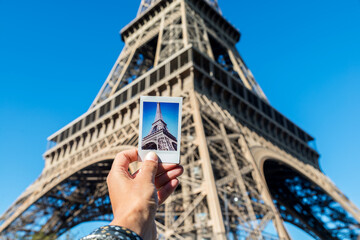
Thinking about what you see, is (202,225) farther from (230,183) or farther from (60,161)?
(60,161)

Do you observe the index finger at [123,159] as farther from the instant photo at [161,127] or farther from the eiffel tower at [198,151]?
the eiffel tower at [198,151]

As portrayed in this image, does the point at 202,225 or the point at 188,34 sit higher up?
the point at 188,34

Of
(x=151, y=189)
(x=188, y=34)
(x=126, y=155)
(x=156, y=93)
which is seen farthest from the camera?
(x=188, y=34)

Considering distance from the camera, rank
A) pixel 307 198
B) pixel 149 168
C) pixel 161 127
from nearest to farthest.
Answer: pixel 149 168
pixel 161 127
pixel 307 198

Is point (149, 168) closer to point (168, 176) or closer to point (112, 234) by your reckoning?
point (168, 176)

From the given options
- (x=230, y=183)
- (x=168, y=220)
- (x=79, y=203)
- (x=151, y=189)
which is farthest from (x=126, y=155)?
(x=79, y=203)

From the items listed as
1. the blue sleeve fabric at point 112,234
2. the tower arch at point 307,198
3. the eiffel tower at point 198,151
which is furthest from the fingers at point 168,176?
the tower arch at point 307,198

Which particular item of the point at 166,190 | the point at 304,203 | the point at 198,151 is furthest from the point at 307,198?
the point at 166,190

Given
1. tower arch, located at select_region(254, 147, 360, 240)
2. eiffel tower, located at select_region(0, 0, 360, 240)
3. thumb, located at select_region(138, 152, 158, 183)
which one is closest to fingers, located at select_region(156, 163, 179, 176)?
thumb, located at select_region(138, 152, 158, 183)
